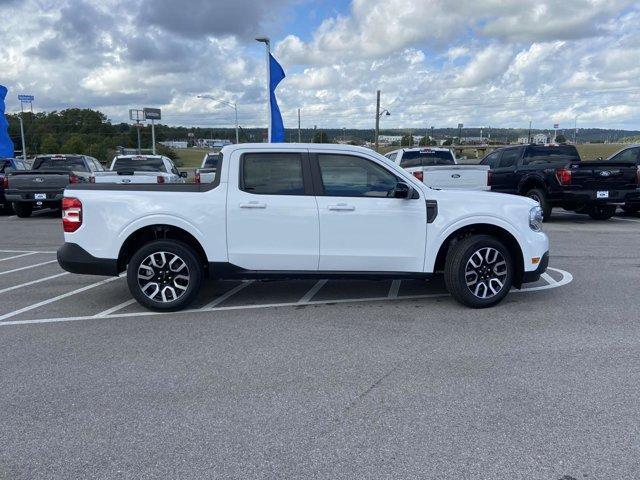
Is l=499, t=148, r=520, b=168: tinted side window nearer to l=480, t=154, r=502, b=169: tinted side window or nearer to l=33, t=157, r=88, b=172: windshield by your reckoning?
l=480, t=154, r=502, b=169: tinted side window

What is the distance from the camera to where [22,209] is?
1599cm

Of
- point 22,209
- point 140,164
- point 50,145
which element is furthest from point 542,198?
point 50,145

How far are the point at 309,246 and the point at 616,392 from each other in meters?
3.16

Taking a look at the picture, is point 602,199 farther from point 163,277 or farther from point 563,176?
point 163,277

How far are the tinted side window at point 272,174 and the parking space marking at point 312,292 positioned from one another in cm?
137

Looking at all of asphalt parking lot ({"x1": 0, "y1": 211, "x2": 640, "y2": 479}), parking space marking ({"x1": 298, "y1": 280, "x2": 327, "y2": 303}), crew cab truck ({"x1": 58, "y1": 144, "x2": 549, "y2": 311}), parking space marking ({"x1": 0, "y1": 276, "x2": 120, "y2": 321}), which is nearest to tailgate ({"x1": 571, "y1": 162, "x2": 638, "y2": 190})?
asphalt parking lot ({"x1": 0, "y1": 211, "x2": 640, "y2": 479})

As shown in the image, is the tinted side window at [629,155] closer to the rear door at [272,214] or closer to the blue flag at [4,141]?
the rear door at [272,214]

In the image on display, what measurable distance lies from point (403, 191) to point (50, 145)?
275 feet

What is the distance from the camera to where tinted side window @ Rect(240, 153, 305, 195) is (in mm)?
6016

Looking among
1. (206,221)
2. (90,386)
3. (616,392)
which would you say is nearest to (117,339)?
(90,386)

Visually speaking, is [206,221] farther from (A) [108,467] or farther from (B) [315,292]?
(A) [108,467]

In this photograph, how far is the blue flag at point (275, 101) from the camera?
17.2m

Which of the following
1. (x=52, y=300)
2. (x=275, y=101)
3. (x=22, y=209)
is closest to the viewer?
(x=52, y=300)

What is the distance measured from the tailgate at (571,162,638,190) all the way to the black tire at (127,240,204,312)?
10.5 metres
